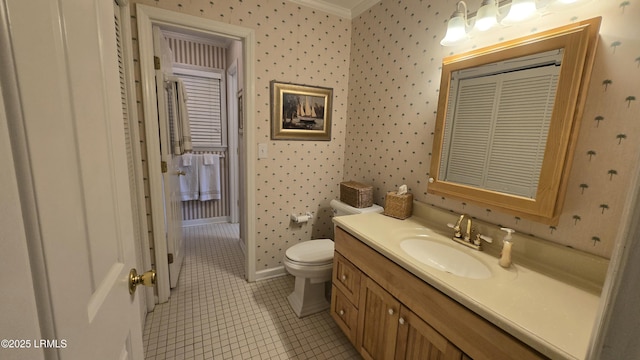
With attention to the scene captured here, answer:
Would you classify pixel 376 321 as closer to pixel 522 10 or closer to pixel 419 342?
pixel 419 342

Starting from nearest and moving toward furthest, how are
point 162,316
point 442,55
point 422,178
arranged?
point 442,55
point 422,178
point 162,316

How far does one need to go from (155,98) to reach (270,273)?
5.57 ft

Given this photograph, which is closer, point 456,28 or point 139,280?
point 139,280

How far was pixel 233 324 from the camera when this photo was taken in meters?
1.75

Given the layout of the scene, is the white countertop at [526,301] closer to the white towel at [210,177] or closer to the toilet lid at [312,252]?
the toilet lid at [312,252]

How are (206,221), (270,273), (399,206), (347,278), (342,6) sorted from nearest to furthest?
(347,278) < (399,206) < (342,6) < (270,273) < (206,221)

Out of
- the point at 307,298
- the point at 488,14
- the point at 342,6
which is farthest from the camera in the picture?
the point at 342,6

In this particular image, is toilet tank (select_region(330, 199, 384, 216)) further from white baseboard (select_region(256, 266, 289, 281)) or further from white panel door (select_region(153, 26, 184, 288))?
white panel door (select_region(153, 26, 184, 288))

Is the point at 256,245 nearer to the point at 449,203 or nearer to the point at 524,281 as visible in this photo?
the point at 449,203

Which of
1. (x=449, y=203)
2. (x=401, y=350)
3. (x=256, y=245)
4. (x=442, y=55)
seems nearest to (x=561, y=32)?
(x=442, y=55)

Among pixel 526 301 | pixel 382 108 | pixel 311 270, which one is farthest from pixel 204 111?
pixel 526 301

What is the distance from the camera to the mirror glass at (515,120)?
971 millimetres

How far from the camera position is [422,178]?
1.65 metres

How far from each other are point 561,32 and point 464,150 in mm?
588
